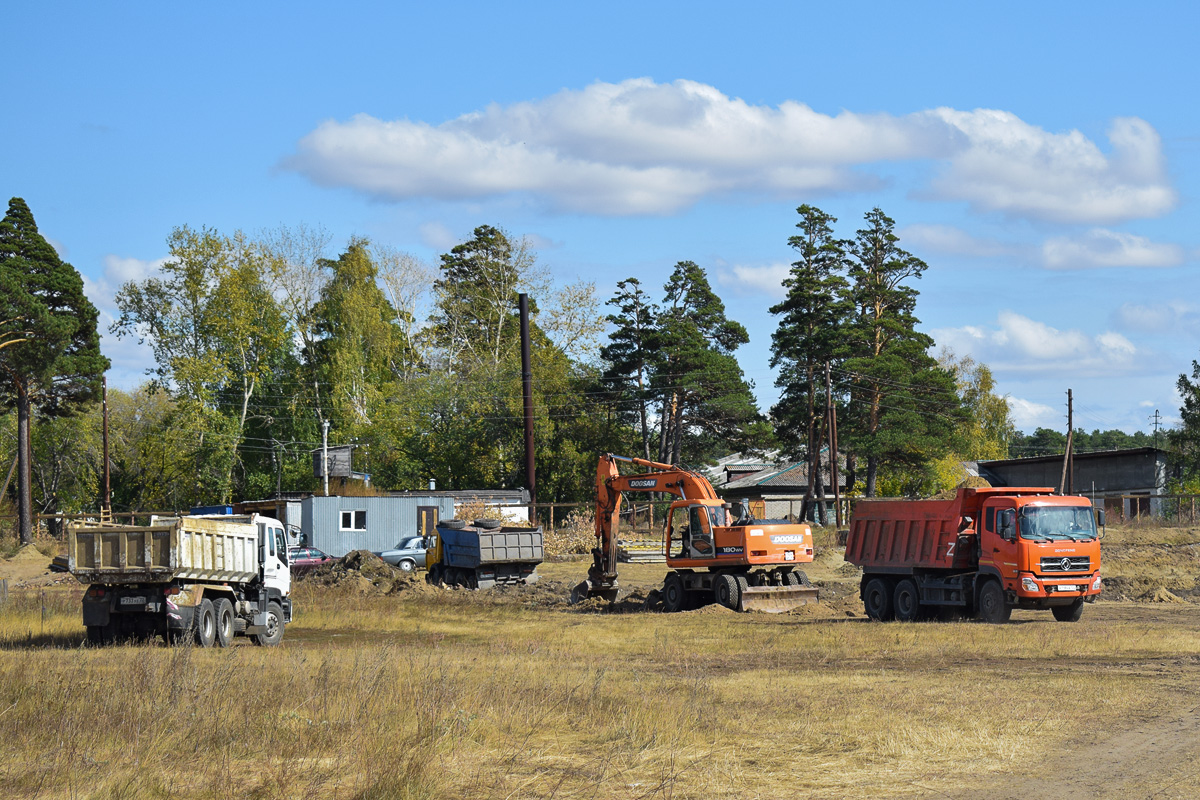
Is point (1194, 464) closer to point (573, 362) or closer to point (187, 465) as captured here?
point (573, 362)

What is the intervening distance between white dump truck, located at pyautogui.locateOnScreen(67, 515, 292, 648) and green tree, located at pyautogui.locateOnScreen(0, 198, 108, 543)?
103 feet

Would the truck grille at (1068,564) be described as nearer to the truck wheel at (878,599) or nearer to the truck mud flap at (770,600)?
the truck wheel at (878,599)

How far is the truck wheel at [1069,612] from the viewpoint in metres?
23.4

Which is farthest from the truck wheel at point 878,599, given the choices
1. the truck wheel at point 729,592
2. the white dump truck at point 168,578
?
the white dump truck at point 168,578

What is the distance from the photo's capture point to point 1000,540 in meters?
23.1

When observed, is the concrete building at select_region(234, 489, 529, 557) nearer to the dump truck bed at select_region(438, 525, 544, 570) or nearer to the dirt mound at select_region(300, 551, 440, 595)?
the dirt mound at select_region(300, 551, 440, 595)

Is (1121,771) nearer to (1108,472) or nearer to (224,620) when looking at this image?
(224,620)

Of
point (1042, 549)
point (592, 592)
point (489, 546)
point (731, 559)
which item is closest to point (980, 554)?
point (1042, 549)

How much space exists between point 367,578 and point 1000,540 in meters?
18.6

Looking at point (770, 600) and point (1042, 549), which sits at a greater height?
point (1042, 549)

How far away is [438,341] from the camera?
6850 centimetres

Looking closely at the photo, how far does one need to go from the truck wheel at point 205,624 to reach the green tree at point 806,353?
4298 cm

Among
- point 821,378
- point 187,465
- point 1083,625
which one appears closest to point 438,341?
point 187,465

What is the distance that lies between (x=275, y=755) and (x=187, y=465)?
58495 mm
